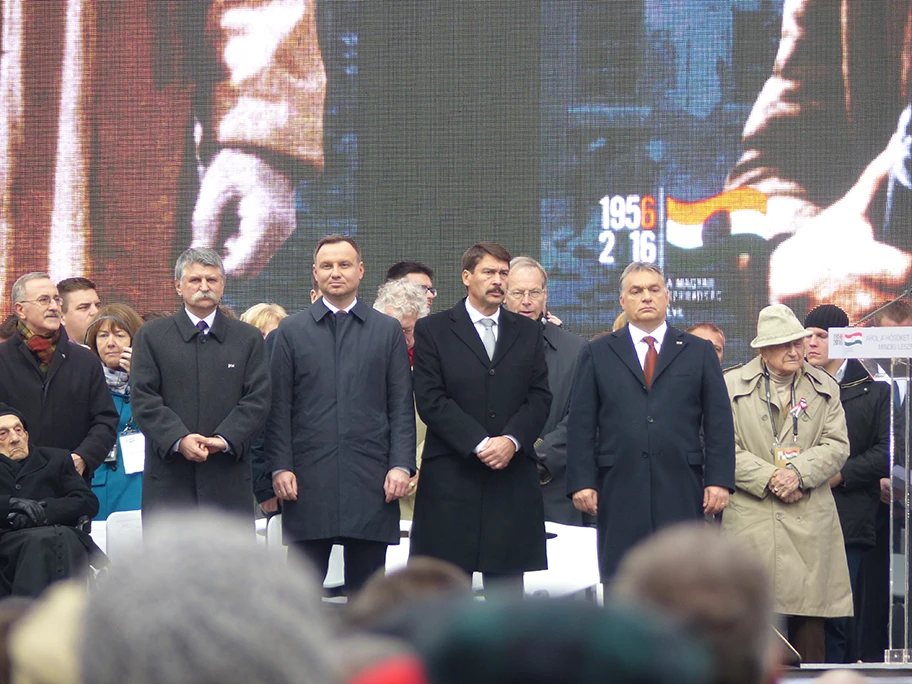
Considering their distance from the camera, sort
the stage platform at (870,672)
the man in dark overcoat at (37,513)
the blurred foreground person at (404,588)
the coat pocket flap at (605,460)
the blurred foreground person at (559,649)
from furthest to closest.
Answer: the man in dark overcoat at (37,513) → the coat pocket flap at (605,460) → the stage platform at (870,672) → the blurred foreground person at (404,588) → the blurred foreground person at (559,649)

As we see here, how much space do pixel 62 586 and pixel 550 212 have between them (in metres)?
6.41

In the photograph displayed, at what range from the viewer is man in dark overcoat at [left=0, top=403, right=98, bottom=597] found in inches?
177

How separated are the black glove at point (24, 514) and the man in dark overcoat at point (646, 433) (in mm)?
1926

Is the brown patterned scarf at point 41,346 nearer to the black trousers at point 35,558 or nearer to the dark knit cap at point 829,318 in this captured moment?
the black trousers at point 35,558

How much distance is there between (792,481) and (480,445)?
1186 mm

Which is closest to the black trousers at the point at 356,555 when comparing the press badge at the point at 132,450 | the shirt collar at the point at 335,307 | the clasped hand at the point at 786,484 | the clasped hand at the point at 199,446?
the clasped hand at the point at 199,446

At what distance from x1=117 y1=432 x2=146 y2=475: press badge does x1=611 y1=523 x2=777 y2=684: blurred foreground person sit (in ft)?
14.7

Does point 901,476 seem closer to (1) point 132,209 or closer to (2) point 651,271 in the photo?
(2) point 651,271

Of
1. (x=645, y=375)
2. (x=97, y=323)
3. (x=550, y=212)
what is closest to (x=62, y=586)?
(x=645, y=375)

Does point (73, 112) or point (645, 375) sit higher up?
point (73, 112)

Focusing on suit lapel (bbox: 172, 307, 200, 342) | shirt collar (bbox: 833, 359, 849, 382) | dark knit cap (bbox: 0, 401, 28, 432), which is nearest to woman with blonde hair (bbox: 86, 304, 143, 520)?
dark knit cap (bbox: 0, 401, 28, 432)

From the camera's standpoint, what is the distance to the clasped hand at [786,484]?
4.56m

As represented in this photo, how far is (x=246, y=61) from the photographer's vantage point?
306 inches

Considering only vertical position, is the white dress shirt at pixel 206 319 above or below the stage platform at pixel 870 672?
above
